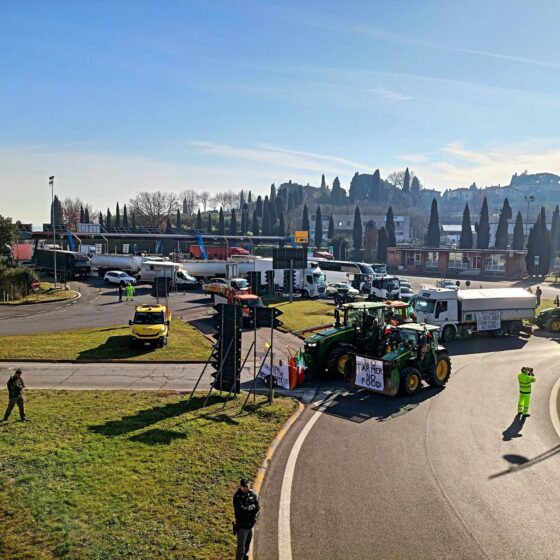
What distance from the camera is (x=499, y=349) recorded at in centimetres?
2698

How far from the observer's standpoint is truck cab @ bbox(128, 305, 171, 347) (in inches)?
950

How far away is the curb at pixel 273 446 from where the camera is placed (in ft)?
34.9

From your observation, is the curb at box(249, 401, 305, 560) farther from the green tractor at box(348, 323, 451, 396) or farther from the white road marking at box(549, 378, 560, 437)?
the white road marking at box(549, 378, 560, 437)

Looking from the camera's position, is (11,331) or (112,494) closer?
(112,494)

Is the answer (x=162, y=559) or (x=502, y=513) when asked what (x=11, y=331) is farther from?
(x=502, y=513)

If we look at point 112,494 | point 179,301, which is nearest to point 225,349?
point 112,494

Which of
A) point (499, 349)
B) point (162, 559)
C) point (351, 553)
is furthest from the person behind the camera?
point (499, 349)

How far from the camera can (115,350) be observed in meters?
23.8

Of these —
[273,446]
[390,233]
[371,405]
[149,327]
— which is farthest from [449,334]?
[390,233]

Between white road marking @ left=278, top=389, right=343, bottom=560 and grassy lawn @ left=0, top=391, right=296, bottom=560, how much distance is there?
74cm

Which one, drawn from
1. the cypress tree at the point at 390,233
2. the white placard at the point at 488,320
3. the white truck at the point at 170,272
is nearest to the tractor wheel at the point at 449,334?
the white placard at the point at 488,320

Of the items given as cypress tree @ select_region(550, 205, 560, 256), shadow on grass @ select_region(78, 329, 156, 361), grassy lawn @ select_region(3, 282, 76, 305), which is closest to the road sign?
A: grassy lawn @ select_region(3, 282, 76, 305)

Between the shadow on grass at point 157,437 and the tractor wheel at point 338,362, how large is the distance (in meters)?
8.05

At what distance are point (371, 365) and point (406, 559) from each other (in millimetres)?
9611
